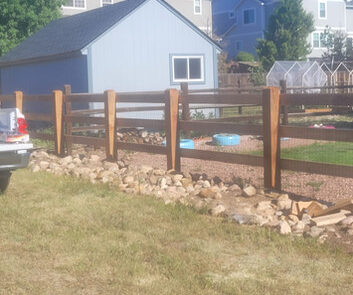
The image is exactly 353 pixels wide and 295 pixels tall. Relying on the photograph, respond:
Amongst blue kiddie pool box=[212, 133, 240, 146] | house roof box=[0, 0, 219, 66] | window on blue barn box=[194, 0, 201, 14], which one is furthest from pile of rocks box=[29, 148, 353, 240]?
window on blue barn box=[194, 0, 201, 14]

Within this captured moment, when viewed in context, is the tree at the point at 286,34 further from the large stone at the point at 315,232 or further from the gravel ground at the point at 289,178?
the large stone at the point at 315,232

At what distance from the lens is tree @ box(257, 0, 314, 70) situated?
39862mm

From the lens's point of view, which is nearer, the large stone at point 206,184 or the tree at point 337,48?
the large stone at point 206,184

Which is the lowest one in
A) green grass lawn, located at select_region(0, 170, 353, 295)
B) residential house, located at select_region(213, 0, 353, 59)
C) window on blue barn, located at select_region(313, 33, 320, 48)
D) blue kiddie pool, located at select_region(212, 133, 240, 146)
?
green grass lawn, located at select_region(0, 170, 353, 295)

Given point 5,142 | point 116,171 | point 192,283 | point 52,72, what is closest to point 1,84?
point 52,72

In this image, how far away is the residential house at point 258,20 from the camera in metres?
46.7

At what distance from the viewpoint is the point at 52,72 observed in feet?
72.0

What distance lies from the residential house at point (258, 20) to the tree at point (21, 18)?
70.6ft

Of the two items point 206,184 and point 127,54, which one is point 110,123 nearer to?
point 206,184

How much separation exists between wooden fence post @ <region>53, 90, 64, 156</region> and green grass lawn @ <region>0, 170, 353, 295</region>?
5086 millimetres

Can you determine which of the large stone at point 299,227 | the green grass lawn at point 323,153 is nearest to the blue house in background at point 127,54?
the green grass lawn at point 323,153

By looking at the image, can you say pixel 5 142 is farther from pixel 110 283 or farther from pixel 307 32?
pixel 307 32

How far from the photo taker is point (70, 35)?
72.5 ft

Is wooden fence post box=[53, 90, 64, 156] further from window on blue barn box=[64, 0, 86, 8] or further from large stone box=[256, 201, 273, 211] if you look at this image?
window on blue barn box=[64, 0, 86, 8]
